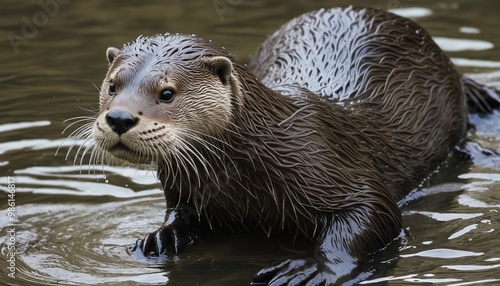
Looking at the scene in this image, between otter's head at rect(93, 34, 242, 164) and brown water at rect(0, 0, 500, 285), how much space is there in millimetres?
646

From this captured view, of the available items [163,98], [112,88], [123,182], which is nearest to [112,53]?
[112,88]

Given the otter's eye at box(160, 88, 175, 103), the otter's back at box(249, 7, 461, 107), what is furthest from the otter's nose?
the otter's back at box(249, 7, 461, 107)

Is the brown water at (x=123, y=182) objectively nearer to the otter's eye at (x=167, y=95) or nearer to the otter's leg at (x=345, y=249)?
the otter's leg at (x=345, y=249)

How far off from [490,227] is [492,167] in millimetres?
1001

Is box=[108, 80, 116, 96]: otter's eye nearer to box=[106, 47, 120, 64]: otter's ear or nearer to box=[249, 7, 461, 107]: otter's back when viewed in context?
box=[106, 47, 120, 64]: otter's ear

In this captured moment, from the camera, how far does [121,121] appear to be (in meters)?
4.35

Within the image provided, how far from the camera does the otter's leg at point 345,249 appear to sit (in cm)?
459

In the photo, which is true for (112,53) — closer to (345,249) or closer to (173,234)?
(173,234)

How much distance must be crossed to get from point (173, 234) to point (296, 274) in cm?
81

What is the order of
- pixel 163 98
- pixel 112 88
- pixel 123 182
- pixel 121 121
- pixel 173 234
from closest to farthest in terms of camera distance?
pixel 121 121 → pixel 163 98 → pixel 112 88 → pixel 173 234 → pixel 123 182

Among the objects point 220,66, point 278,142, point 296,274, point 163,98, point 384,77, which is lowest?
point 296,274

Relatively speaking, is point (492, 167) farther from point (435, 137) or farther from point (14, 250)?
point (14, 250)

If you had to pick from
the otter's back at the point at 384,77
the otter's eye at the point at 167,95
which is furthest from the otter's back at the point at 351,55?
the otter's eye at the point at 167,95

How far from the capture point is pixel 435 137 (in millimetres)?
6113
